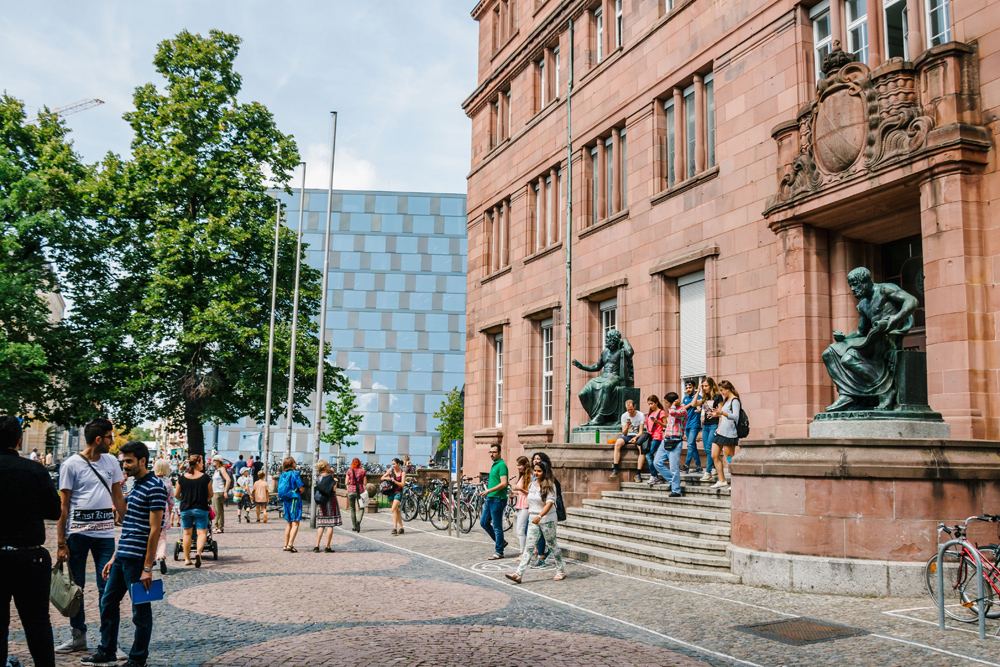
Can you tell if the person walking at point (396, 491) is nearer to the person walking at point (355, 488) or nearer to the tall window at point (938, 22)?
the person walking at point (355, 488)

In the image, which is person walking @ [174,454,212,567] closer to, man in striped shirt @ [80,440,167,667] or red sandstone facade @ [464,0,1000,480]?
man in striped shirt @ [80,440,167,667]

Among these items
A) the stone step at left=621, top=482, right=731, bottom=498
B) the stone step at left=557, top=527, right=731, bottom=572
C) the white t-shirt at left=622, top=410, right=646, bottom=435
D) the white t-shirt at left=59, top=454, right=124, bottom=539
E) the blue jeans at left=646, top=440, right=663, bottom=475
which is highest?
the white t-shirt at left=622, top=410, right=646, bottom=435

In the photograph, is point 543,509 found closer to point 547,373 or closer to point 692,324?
point 692,324

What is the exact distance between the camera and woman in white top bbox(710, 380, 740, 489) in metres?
14.2

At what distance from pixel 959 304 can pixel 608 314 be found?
1166 centimetres

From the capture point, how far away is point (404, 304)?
76.1m

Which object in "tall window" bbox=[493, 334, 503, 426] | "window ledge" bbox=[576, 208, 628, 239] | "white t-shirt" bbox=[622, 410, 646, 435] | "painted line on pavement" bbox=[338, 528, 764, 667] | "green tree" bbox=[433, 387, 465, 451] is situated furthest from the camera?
"green tree" bbox=[433, 387, 465, 451]

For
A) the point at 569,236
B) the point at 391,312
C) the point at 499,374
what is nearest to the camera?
the point at 569,236

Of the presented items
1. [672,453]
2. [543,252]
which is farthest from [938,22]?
[543,252]

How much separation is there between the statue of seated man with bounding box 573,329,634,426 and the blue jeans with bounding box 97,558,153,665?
13.3 meters

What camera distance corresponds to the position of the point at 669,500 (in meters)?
15.0

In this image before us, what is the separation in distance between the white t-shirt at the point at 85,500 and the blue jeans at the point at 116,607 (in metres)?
0.67

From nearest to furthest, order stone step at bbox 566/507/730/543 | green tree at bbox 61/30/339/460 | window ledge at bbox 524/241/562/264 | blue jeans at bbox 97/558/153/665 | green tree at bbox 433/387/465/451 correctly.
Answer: blue jeans at bbox 97/558/153/665 → stone step at bbox 566/507/730/543 → window ledge at bbox 524/241/562/264 → green tree at bbox 61/30/339/460 → green tree at bbox 433/387/465/451

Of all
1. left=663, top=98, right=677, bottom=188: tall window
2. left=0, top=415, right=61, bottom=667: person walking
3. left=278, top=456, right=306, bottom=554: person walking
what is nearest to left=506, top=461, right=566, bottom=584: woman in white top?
left=278, top=456, right=306, bottom=554: person walking
